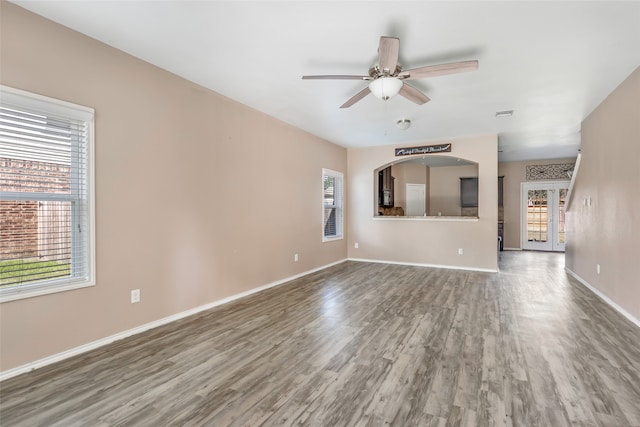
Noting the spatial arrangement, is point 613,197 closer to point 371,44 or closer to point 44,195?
point 371,44

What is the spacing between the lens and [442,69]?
256 cm

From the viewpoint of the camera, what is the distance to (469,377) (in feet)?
7.07

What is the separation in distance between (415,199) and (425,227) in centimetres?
298

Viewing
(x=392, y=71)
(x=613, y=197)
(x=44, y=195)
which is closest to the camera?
(x=44, y=195)

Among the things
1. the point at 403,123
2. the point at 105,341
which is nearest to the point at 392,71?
the point at 403,123

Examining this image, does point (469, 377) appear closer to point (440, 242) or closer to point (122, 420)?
point (122, 420)

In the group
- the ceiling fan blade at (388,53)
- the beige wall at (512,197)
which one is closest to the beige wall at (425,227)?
the beige wall at (512,197)

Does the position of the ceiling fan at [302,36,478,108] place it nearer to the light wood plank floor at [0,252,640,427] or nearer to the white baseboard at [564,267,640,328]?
the light wood plank floor at [0,252,640,427]

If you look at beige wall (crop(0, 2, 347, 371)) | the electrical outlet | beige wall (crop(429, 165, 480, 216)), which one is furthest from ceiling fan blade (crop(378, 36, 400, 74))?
beige wall (crop(429, 165, 480, 216))

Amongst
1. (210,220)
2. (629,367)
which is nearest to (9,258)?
(210,220)

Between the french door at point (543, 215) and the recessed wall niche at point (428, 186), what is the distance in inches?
68.2

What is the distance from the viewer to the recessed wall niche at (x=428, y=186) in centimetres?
908

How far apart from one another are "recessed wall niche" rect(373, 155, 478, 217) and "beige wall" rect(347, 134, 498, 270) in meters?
2.01

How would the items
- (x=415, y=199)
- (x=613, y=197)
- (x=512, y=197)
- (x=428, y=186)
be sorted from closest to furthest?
1. (x=613, y=197)
2. (x=512, y=197)
3. (x=415, y=199)
4. (x=428, y=186)
